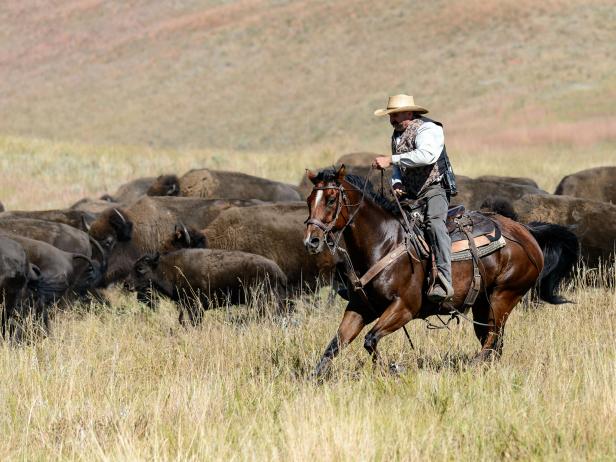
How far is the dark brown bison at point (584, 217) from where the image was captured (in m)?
12.6

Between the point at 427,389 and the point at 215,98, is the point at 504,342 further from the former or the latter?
the point at 215,98

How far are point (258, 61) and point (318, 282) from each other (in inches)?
2225

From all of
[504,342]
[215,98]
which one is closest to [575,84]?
[215,98]

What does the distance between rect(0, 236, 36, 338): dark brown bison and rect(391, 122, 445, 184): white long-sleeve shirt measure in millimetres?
4467

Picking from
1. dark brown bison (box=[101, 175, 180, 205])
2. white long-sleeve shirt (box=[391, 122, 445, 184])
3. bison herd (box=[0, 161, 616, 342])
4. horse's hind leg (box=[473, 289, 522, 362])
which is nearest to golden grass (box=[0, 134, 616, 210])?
dark brown bison (box=[101, 175, 180, 205])

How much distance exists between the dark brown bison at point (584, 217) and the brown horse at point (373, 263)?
4.58 meters

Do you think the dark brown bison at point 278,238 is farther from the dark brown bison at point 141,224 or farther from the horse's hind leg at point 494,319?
the horse's hind leg at point 494,319

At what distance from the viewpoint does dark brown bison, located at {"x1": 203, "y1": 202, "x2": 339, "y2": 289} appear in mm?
12977

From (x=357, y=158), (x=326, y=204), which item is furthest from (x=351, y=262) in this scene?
(x=357, y=158)

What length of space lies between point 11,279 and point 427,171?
456 centimetres

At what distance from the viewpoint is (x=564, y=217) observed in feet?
42.5

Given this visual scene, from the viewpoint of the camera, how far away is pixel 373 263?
754 centimetres

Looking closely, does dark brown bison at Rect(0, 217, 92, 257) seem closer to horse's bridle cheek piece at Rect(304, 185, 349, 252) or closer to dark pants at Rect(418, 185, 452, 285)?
horse's bridle cheek piece at Rect(304, 185, 349, 252)

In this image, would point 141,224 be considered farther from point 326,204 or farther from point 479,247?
point 326,204
